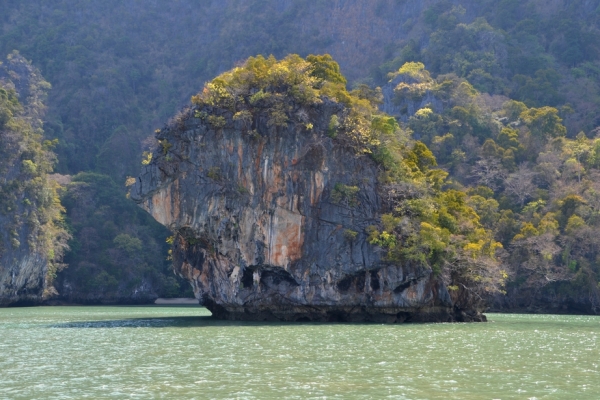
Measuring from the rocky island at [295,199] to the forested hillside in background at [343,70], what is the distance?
14.1 metres

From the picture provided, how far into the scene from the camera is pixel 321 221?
3619 cm

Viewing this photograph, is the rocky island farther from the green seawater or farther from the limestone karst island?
the green seawater

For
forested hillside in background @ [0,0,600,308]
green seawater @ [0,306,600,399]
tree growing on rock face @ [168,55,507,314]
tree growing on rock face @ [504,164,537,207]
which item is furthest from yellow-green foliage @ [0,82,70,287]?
tree growing on rock face @ [504,164,537,207]

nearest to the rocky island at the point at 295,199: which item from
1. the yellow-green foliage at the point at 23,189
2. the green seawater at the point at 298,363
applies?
the green seawater at the point at 298,363

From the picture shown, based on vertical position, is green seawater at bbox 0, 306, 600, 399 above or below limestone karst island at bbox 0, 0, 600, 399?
below

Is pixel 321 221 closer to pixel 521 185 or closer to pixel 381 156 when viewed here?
pixel 381 156

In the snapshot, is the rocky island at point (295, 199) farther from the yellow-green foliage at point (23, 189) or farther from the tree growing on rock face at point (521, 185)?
the yellow-green foliage at point (23, 189)

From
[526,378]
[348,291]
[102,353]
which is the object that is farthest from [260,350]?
[348,291]

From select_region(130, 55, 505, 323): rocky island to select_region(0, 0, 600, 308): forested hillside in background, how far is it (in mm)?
14068

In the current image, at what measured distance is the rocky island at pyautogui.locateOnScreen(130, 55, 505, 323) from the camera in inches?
1405

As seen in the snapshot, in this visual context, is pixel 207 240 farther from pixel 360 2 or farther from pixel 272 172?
pixel 360 2

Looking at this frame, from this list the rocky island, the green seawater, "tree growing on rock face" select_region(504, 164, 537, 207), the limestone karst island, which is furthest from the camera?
"tree growing on rock face" select_region(504, 164, 537, 207)

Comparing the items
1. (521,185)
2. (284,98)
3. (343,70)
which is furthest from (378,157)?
(343,70)

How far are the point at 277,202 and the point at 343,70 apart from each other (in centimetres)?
6165
